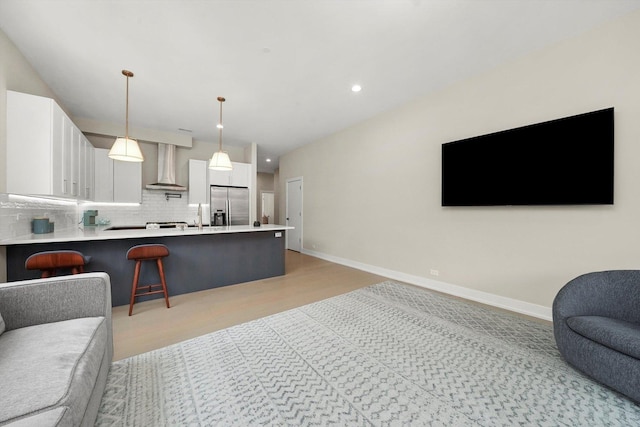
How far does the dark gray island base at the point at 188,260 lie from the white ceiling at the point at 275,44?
2138 millimetres

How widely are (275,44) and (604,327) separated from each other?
11.7 ft

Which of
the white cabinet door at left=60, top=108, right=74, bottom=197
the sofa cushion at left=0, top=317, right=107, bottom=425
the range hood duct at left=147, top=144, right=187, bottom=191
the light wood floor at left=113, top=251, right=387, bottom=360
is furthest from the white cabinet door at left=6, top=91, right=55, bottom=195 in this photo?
the range hood duct at left=147, top=144, right=187, bottom=191

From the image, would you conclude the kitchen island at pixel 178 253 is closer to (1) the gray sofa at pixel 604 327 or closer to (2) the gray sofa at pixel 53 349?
(2) the gray sofa at pixel 53 349

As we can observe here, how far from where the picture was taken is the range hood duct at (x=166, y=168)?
5.38 meters

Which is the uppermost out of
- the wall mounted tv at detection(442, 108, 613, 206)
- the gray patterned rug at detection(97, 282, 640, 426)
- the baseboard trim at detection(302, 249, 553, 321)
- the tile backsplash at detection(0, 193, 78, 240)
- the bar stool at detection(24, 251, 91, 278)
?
the wall mounted tv at detection(442, 108, 613, 206)

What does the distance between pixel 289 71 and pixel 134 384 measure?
338 centimetres

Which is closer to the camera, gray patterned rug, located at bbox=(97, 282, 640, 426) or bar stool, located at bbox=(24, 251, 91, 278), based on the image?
gray patterned rug, located at bbox=(97, 282, 640, 426)

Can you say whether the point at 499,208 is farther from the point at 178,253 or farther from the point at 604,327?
the point at 178,253

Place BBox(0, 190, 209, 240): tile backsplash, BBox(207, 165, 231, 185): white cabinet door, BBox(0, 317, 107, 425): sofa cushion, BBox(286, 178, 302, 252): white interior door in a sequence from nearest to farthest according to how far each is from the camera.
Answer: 1. BBox(0, 317, 107, 425): sofa cushion
2. BBox(0, 190, 209, 240): tile backsplash
3. BBox(207, 165, 231, 185): white cabinet door
4. BBox(286, 178, 302, 252): white interior door

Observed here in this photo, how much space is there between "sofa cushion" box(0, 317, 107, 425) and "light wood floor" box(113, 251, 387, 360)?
812mm

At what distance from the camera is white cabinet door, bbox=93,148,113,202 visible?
4.66 metres

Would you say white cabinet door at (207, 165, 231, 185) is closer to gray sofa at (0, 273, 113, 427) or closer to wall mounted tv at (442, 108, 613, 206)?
gray sofa at (0, 273, 113, 427)

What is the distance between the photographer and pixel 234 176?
19.6 ft

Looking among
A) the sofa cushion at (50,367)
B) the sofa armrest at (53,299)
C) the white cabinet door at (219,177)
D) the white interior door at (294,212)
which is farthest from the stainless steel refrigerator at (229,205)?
the sofa cushion at (50,367)
